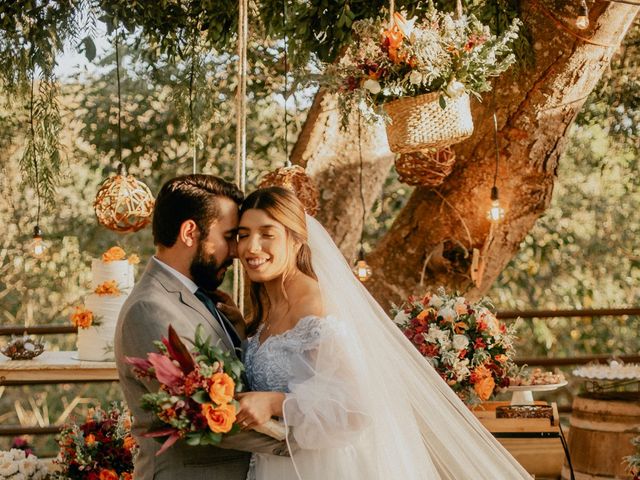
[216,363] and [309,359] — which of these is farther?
[309,359]

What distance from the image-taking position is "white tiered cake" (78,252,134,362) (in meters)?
4.67

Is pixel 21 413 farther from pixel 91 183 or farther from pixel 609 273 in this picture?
pixel 609 273

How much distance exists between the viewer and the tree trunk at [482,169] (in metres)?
5.21

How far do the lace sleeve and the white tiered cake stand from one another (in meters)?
2.03

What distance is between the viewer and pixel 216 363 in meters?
2.43

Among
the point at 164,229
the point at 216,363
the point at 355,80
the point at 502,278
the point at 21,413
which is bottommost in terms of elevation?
the point at 21,413

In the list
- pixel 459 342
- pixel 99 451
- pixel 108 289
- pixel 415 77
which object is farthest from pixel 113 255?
pixel 415 77

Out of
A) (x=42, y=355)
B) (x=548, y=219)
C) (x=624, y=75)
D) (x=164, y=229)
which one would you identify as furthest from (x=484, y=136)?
(x=548, y=219)

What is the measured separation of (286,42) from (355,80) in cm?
130

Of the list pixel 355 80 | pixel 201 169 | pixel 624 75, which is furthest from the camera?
pixel 201 169

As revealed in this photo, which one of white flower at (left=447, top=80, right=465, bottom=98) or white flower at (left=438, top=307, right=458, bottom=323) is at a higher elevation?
white flower at (left=447, top=80, right=465, bottom=98)

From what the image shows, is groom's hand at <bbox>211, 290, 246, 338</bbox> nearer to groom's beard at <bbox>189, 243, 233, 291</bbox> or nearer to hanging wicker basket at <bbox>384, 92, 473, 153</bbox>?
groom's beard at <bbox>189, 243, 233, 291</bbox>

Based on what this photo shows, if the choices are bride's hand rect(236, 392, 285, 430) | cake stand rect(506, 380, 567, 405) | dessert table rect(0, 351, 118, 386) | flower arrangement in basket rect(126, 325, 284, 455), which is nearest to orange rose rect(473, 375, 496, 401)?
cake stand rect(506, 380, 567, 405)

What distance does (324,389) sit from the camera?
276 centimetres
